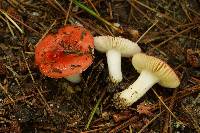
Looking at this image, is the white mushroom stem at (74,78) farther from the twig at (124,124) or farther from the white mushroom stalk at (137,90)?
the twig at (124,124)

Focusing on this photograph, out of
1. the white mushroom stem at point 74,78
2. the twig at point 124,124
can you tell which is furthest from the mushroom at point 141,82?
the white mushroom stem at point 74,78

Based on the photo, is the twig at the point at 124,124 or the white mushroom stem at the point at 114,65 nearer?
the twig at the point at 124,124

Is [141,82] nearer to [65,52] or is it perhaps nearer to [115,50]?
[115,50]

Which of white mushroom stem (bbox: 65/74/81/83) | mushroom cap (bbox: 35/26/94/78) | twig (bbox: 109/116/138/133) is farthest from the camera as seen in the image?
white mushroom stem (bbox: 65/74/81/83)

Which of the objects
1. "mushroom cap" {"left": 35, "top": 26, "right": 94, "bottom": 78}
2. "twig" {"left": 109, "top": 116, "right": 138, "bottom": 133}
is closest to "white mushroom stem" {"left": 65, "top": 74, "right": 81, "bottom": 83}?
"mushroom cap" {"left": 35, "top": 26, "right": 94, "bottom": 78}

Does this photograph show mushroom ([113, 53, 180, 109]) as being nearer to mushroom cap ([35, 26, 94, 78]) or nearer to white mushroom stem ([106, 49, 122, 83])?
white mushroom stem ([106, 49, 122, 83])

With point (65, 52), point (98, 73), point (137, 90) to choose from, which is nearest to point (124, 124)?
point (137, 90)
